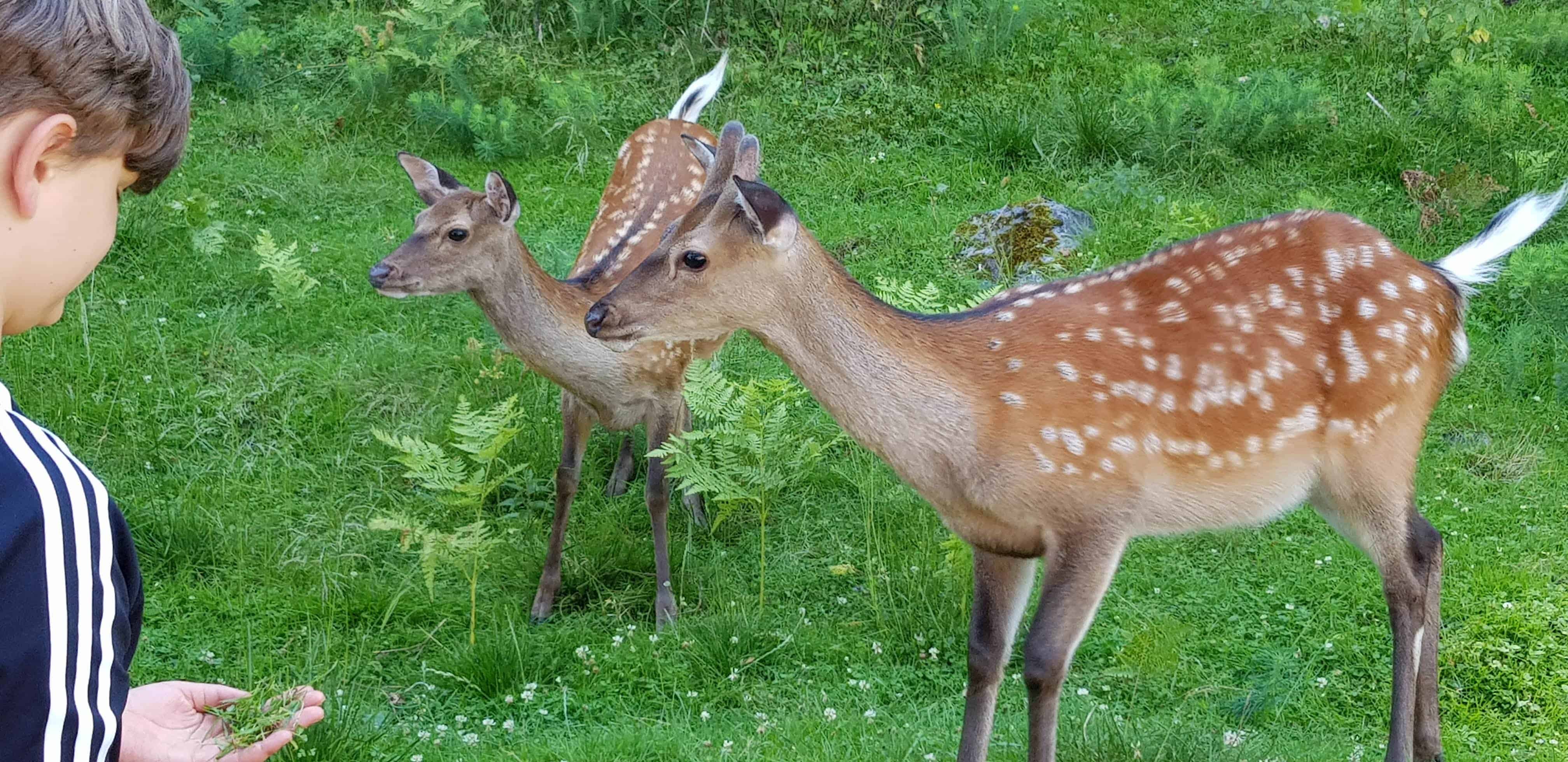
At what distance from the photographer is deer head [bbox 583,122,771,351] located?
142 inches

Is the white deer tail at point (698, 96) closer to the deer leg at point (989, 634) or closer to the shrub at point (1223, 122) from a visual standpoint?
the shrub at point (1223, 122)

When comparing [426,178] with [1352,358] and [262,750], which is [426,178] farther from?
[262,750]

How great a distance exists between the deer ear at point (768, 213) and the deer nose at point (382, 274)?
83.4 inches

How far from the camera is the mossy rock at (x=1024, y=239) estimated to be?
6875mm

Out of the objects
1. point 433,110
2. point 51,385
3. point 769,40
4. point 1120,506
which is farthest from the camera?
Answer: point 769,40

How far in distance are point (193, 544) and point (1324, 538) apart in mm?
3976

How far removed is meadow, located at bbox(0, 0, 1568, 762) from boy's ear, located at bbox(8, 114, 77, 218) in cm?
235

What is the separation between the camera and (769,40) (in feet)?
29.8

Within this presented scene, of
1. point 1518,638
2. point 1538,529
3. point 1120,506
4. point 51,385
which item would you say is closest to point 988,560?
point 1120,506

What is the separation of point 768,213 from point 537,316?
190 cm

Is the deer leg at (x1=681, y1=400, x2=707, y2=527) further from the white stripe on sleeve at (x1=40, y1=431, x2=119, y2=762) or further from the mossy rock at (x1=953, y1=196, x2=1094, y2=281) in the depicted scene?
the white stripe on sleeve at (x1=40, y1=431, x2=119, y2=762)

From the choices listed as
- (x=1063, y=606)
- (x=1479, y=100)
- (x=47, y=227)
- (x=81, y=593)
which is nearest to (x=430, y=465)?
(x=1063, y=606)

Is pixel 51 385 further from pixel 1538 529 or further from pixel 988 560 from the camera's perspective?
pixel 1538 529

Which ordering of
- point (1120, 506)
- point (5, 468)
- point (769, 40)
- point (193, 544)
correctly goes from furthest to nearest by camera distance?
1. point (769, 40)
2. point (193, 544)
3. point (1120, 506)
4. point (5, 468)
